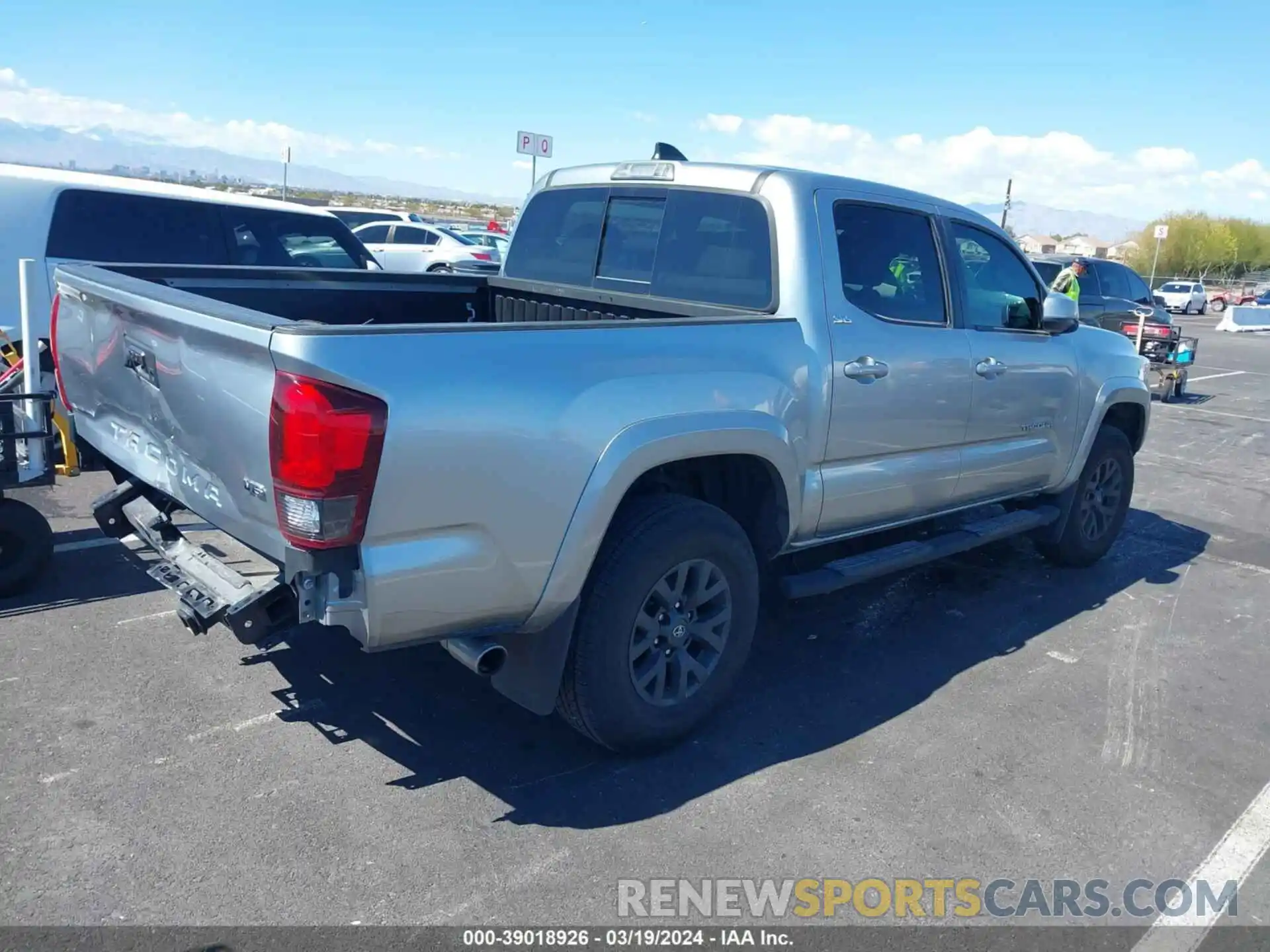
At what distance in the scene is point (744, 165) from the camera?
173 inches

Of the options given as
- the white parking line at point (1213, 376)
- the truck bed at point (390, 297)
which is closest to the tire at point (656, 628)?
the truck bed at point (390, 297)

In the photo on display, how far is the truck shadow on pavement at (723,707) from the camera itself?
11.8ft

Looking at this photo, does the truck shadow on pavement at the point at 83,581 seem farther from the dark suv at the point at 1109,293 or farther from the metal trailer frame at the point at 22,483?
the dark suv at the point at 1109,293

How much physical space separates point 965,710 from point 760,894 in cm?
169

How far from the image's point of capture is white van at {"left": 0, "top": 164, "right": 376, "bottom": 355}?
22.6 ft

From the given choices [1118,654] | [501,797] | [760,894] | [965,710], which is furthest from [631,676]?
[1118,654]

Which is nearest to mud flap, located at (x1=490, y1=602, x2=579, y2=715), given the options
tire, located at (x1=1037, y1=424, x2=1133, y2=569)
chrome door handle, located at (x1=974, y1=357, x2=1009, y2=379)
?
chrome door handle, located at (x1=974, y1=357, x2=1009, y2=379)

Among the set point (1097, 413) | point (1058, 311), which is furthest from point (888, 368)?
point (1097, 413)

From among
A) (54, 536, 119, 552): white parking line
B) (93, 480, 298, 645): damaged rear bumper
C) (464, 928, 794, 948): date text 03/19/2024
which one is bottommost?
(54, 536, 119, 552): white parking line

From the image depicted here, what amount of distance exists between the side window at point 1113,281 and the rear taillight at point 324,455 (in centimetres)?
1509

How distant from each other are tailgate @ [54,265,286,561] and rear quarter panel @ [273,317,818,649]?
0.28 m

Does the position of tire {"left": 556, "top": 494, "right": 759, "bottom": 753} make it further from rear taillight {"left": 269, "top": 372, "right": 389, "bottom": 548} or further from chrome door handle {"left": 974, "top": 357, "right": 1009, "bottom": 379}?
chrome door handle {"left": 974, "top": 357, "right": 1009, "bottom": 379}

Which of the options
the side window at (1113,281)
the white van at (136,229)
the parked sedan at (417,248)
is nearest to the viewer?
the white van at (136,229)

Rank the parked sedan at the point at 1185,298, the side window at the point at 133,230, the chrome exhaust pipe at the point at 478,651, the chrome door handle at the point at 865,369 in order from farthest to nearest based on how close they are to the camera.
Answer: the parked sedan at the point at 1185,298 → the side window at the point at 133,230 → the chrome door handle at the point at 865,369 → the chrome exhaust pipe at the point at 478,651
